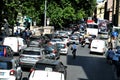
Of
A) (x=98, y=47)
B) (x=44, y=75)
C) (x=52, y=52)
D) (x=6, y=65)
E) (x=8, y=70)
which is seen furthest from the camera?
(x=98, y=47)

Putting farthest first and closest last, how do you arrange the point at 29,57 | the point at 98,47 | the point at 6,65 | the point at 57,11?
1. the point at 57,11
2. the point at 98,47
3. the point at 29,57
4. the point at 6,65

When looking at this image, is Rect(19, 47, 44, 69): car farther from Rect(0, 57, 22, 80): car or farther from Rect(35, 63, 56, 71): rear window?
Rect(35, 63, 56, 71): rear window

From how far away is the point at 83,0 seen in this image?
3415 inches

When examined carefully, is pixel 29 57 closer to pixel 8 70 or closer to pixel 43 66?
pixel 43 66

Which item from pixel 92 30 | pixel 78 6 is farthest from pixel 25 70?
pixel 78 6

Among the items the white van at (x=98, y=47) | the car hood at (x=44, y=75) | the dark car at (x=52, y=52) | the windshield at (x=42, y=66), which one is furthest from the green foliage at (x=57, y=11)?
the car hood at (x=44, y=75)

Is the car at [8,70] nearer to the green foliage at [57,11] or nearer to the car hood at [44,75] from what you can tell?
the car hood at [44,75]

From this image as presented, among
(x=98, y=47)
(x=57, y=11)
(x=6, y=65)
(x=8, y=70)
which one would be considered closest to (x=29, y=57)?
(x=6, y=65)

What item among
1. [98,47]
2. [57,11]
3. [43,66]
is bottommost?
[98,47]

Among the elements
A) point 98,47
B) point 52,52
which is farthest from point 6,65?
point 98,47

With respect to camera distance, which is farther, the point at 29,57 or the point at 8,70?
the point at 29,57

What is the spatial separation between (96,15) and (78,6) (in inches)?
3266

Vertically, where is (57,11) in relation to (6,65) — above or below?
above

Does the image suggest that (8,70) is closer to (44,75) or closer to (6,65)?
(6,65)
